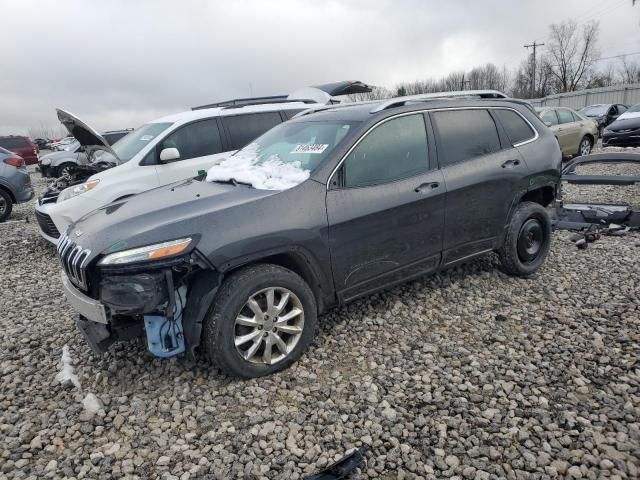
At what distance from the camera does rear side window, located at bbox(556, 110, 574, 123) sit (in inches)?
489

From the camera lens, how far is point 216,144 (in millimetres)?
6598

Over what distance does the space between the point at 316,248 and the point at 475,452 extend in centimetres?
→ 161

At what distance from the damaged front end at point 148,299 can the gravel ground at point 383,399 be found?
0.44m

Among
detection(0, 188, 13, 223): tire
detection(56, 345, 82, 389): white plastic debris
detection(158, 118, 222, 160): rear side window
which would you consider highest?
detection(158, 118, 222, 160): rear side window

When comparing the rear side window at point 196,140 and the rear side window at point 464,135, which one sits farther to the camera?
the rear side window at point 196,140

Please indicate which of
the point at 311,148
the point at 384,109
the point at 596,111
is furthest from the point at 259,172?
the point at 596,111

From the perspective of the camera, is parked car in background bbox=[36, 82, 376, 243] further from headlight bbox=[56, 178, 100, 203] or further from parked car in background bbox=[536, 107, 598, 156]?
parked car in background bbox=[536, 107, 598, 156]

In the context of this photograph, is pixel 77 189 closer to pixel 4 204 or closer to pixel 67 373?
pixel 67 373

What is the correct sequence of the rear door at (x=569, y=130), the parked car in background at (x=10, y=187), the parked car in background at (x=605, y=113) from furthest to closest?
1. the parked car in background at (x=605, y=113)
2. the rear door at (x=569, y=130)
3. the parked car in background at (x=10, y=187)

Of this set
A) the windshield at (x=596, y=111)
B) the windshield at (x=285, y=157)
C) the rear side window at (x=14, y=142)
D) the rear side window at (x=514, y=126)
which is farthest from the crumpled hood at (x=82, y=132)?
the windshield at (x=596, y=111)

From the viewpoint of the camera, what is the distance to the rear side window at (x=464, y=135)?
13.2 feet

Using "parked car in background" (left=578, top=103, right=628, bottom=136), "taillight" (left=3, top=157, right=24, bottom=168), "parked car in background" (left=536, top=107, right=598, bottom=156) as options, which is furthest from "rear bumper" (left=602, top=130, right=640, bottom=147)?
"taillight" (left=3, top=157, right=24, bottom=168)

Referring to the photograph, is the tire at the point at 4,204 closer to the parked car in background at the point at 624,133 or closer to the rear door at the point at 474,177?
the rear door at the point at 474,177

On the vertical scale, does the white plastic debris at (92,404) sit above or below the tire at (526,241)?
below
